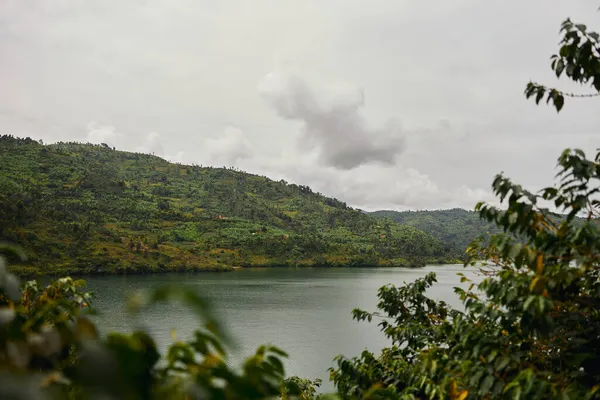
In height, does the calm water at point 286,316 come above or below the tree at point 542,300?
below

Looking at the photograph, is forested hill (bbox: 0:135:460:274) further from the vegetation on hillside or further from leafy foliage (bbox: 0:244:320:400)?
leafy foliage (bbox: 0:244:320:400)

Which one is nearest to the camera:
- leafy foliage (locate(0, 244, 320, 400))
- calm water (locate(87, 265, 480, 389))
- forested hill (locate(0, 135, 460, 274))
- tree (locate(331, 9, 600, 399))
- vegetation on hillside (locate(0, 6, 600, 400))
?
leafy foliage (locate(0, 244, 320, 400))

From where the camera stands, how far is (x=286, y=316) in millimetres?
41656

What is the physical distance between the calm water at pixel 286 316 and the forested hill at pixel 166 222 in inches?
583

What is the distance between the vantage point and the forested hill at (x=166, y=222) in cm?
7456

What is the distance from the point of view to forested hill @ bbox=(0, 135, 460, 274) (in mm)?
74562

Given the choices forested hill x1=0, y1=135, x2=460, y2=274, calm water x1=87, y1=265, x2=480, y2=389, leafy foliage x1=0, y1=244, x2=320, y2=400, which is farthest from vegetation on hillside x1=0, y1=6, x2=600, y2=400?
forested hill x1=0, y1=135, x2=460, y2=274

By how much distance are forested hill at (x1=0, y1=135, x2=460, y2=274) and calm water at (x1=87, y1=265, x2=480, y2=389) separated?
14.8 metres

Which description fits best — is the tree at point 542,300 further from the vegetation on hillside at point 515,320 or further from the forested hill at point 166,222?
the forested hill at point 166,222

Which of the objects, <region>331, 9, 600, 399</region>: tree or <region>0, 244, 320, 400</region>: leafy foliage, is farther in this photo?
<region>331, 9, 600, 399</region>: tree

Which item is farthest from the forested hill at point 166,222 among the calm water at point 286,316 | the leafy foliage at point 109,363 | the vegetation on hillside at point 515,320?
the leafy foliage at point 109,363

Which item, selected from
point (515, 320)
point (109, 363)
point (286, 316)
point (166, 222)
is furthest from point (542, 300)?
point (166, 222)

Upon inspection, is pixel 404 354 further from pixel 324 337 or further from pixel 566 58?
pixel 324 337

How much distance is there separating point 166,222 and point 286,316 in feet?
272
